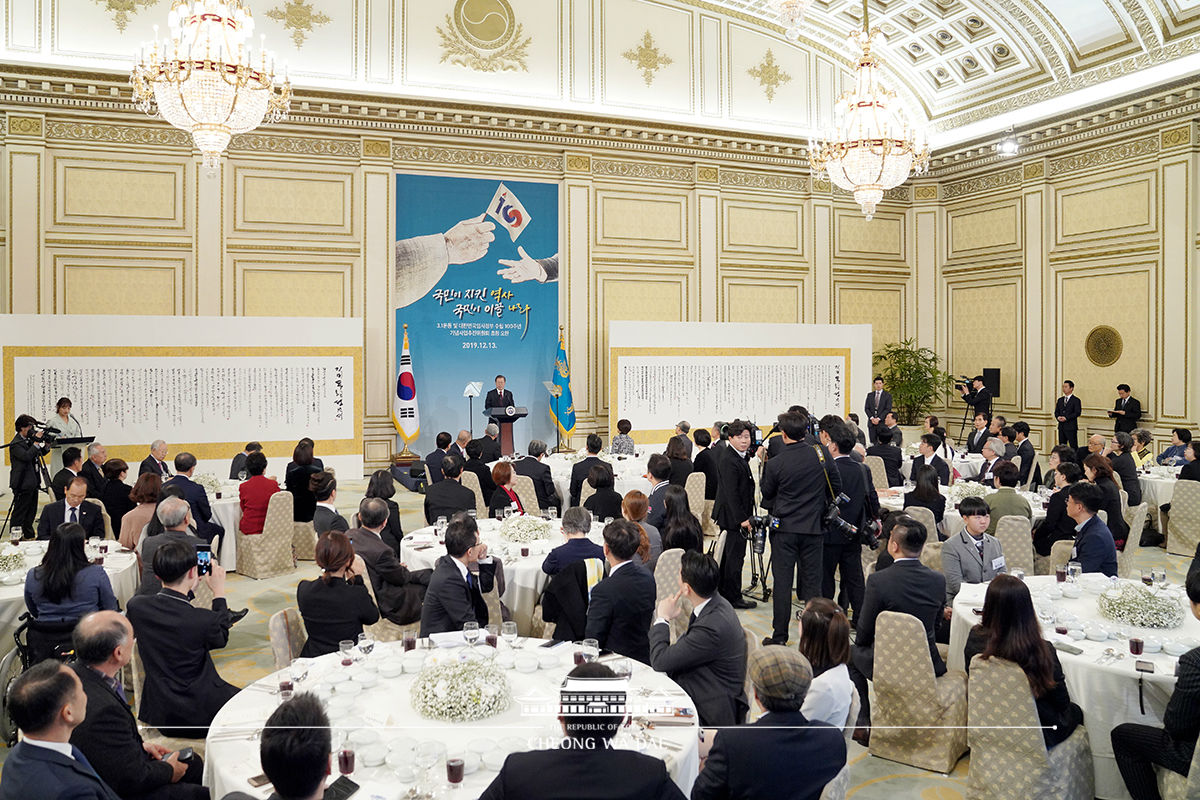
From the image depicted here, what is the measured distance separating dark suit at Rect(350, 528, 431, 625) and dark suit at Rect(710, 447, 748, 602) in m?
2.32

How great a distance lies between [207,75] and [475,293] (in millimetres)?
6003

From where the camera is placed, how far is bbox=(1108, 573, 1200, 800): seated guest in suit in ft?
9.81

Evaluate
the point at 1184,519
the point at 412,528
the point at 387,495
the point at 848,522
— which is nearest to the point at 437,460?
the point at 412,528

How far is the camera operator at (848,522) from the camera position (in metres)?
5.89

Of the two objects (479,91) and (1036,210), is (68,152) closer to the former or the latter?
(479,91)

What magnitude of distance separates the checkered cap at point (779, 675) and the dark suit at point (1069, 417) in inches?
457

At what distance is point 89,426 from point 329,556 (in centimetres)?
832

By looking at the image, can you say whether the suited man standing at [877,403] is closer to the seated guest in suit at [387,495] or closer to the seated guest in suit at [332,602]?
the seated guest in suit at [387,495]

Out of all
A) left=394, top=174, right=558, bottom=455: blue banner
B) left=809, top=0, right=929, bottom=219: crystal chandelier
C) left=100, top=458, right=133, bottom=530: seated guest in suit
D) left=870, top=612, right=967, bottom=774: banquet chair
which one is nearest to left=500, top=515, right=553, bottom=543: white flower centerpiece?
left=870, top=612, right=967, bottom=774: banquet chair

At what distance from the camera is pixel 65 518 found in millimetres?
5840

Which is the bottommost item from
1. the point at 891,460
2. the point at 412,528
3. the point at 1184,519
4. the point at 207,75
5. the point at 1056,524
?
the point at 412,528

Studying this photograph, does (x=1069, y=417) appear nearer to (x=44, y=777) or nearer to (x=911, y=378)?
(x=911, y=378)

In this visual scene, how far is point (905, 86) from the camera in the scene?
15.1 m

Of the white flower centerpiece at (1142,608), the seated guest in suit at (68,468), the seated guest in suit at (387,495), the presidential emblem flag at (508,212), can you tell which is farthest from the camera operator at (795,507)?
the presidential emblem flag at (508,212)
